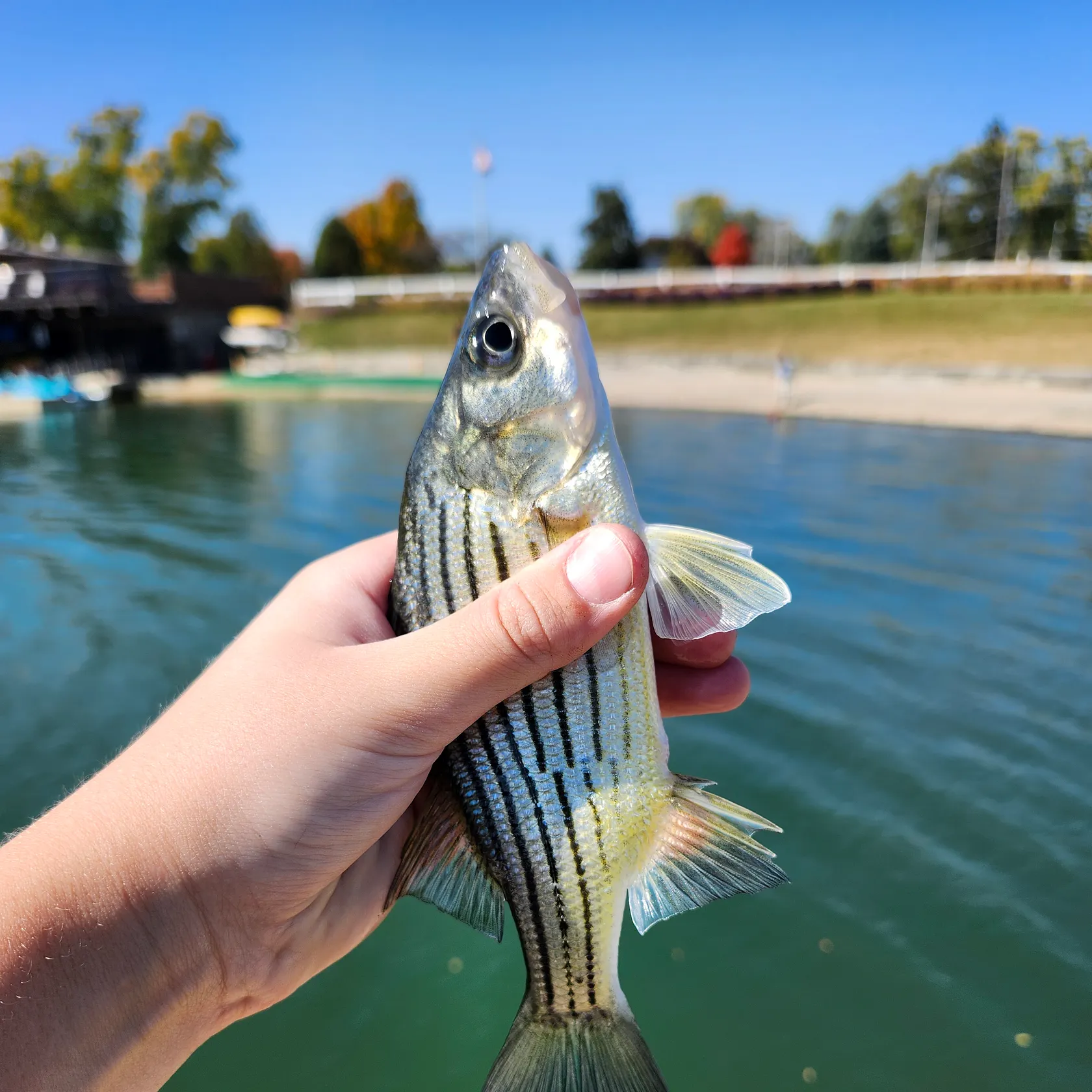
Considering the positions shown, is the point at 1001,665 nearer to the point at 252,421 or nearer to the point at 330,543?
the point at 330,543

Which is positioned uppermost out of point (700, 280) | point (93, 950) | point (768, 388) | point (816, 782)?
point (700, 280)

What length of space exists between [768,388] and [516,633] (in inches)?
1351

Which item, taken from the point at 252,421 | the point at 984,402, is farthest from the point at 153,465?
the point at 984,402

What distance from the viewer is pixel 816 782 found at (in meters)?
5.69

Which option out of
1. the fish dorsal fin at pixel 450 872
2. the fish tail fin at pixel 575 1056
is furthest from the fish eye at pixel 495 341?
the fish tail fin at pixel 575 1056

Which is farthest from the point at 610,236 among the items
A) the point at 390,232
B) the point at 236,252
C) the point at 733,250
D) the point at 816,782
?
the point at 816,782

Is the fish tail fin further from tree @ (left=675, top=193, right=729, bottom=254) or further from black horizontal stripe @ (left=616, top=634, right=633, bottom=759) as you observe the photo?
tree @ (left=675, top=193, right=729, bottom=254)

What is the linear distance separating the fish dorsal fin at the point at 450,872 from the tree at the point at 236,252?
7771cm

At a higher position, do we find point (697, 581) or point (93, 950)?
point (697, 581)

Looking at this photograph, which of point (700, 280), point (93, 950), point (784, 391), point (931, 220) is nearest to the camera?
point (93, 950)

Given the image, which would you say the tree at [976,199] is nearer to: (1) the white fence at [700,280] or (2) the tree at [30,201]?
(1) the white fence at [700,280]

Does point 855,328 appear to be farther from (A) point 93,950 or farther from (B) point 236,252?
(B) point 236,252

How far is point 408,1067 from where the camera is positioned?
12.3 ft

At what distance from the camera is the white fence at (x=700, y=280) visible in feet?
142
